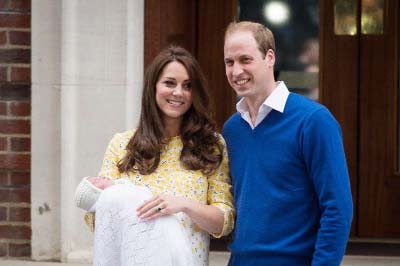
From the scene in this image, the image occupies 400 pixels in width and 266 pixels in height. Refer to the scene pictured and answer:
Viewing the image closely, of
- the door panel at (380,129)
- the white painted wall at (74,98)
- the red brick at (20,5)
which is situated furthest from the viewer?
the door panel at (380,129)

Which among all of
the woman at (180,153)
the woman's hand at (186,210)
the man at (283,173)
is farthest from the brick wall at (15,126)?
the man at (283,173)

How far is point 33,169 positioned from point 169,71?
9.10 feet

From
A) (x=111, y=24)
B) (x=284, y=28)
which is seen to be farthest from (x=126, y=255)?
(x=284, y=28)

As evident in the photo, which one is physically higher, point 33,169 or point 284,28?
point 284,28

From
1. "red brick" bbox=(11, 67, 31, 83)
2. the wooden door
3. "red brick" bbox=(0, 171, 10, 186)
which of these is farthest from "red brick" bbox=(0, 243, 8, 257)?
the wooden door

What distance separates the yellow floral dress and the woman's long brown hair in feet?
0.08

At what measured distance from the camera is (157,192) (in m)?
3.26

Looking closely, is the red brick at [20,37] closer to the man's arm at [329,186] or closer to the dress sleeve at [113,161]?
the dress sleeve at [113,161]

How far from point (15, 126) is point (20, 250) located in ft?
2.78

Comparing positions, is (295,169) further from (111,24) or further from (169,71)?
(111,24)

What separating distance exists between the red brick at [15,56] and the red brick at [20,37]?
5 centimetres

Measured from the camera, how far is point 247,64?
9.98 ft

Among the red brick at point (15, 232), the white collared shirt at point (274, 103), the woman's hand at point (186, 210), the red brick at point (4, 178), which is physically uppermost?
the white collared shirt at point (274, 103)

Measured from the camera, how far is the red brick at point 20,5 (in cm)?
587
